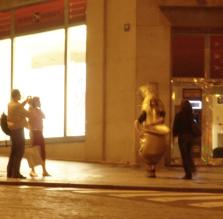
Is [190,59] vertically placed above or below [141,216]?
above

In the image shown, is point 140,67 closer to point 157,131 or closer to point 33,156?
point 157,131

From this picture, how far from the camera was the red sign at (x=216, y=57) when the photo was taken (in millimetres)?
21828

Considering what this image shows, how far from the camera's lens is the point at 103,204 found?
41.3ft

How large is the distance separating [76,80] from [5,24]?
378 centimetres

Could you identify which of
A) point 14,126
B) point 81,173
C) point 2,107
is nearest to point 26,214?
point 14,126

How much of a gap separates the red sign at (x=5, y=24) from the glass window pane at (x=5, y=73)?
0.22 meters

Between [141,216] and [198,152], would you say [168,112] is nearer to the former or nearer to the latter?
[198,152]

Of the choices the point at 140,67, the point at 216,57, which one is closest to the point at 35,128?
the point at 140,67

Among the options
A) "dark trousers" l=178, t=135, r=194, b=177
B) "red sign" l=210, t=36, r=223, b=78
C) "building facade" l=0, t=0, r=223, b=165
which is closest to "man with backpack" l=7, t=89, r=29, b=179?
"dark trousers" l=178, t=135, r=194, b=177

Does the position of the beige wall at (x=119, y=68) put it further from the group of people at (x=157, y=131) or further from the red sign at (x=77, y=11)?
the group of people at (x=157, y=131)

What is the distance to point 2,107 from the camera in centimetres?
2595

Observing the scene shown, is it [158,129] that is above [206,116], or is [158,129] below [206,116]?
below

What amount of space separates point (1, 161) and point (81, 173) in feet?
14.5

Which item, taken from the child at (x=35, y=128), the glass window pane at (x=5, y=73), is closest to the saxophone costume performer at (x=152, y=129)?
the child at (x=35, y=128)
